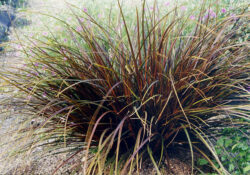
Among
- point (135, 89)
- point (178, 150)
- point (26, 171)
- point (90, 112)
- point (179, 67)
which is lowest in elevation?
point (26, 171)

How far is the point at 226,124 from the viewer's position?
5.20 feet

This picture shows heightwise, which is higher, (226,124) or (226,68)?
(226,68)

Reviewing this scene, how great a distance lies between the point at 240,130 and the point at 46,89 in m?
1.27

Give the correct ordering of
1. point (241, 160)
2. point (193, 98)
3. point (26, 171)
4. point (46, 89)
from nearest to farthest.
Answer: point (241, 160)
point (193, 98)
point (46, 89)
point (26, 171)

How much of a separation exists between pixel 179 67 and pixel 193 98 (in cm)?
22

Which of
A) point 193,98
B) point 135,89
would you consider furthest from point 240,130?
point 135,89

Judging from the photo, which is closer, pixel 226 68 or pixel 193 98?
pixel 193 98

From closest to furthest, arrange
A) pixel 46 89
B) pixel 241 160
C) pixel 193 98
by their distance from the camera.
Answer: pixel 241 160, pixel 193 98, pixel 46 89

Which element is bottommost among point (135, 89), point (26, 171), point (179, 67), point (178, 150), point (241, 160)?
point (26, 171)

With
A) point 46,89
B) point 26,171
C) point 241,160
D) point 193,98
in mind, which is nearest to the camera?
point 241,160

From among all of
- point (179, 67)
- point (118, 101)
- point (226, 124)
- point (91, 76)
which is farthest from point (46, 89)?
point (226, 124)

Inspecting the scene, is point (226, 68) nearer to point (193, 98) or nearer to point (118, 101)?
point (193, 98)

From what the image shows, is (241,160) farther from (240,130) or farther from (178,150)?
(178,150)

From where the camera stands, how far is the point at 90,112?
5.08ft
